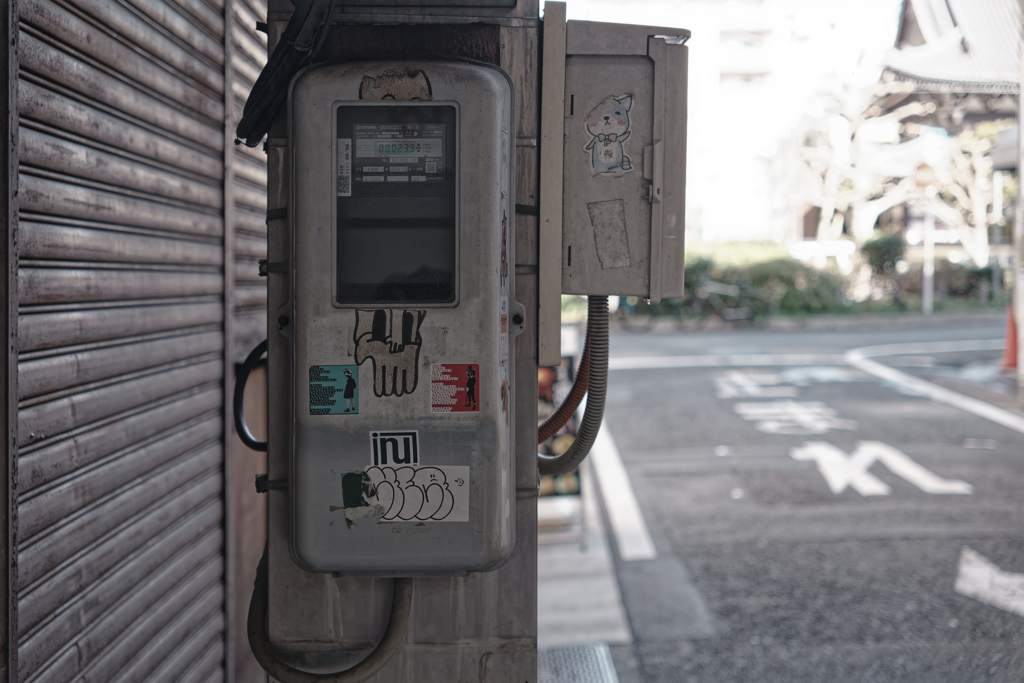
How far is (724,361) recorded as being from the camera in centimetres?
1354

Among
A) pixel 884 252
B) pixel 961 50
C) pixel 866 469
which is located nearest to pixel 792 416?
pixel 866 469

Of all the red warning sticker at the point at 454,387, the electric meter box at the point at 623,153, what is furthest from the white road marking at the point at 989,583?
the red warning sticker at the point at 454,387

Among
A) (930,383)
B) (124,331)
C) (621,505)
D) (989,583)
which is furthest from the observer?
(930,383)

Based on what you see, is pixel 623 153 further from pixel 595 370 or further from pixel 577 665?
pixel 577 665

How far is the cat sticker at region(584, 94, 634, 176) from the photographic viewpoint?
7.19ft

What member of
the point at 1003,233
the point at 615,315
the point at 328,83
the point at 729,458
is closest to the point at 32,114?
the point at 328,83

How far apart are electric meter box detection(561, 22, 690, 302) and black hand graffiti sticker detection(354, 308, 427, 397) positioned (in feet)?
1.68

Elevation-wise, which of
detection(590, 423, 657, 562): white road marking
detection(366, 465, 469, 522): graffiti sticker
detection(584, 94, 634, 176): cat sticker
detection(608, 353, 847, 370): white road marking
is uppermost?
detection(584, 94, 634, 176): cat sticker

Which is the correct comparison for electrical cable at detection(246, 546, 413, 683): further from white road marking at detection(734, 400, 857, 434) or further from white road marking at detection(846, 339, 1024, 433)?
white road marking at detection(846, 339, 1024, 433)

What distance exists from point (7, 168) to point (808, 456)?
7.09 meters

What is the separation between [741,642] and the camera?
13.5 ft

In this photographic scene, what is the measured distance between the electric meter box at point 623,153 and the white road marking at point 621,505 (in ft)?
9.60

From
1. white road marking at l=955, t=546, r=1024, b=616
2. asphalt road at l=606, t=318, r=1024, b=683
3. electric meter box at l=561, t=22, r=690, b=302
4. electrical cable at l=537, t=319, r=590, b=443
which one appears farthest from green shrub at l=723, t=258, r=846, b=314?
electric meter box at l=561, t=22, r=690, b=302

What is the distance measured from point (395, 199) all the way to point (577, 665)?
2.63 m
